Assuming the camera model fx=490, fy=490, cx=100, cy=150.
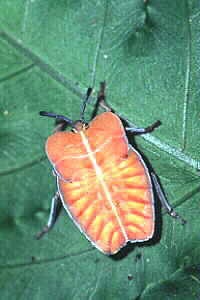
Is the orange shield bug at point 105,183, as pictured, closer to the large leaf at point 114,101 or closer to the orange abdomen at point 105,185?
the orange abdomen at point 105,185

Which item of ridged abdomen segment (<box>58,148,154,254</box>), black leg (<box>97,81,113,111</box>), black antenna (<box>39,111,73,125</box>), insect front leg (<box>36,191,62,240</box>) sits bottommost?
insect front leg (<box>36,191,62,240</box>)

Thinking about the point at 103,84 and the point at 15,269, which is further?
the point at 15,269

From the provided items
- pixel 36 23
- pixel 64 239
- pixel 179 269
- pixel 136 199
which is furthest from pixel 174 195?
pixel 36 23

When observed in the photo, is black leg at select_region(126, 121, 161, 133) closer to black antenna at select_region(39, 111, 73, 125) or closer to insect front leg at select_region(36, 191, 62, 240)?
black antenna at select_region(39, 111, 73, 125)

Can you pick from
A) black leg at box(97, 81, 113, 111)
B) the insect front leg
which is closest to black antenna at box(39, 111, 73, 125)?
black leg at box(97, 81, 113, 111)

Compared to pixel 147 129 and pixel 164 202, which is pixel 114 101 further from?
pixel 164 202

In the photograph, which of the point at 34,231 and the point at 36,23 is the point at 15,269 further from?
the point at 36,23

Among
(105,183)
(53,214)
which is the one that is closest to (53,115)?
(105,183)
